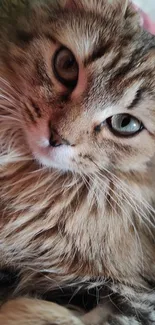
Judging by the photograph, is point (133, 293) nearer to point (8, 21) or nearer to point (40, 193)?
point (40, 193)

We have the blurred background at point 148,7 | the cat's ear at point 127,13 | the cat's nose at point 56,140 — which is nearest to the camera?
the cat's nose at point 56,140

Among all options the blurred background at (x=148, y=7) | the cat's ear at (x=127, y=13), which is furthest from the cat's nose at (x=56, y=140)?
the blurred background at (x=148, y=7)

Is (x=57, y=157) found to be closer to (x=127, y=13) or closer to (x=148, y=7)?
(x=127, y=13)

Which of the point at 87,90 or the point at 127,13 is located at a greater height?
the point at 127,13

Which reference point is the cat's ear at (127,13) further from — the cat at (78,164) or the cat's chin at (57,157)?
the cat's chin at (57,157)

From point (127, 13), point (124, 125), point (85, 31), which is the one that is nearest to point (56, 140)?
point (124, 125)

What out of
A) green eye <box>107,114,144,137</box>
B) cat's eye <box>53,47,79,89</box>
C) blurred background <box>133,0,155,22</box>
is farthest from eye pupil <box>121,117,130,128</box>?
blurred background <box>133,0,155,22</box>
